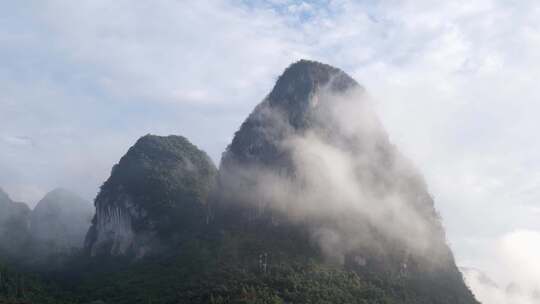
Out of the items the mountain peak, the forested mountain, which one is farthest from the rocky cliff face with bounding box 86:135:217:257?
the mountain peak

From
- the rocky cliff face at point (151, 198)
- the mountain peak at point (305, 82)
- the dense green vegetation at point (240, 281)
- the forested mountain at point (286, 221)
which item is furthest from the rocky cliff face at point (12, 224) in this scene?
the mountain peak at point (305, 82)

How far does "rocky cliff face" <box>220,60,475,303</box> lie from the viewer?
109 metres

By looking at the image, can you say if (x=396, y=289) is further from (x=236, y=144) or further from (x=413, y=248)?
(x=236, y=144)

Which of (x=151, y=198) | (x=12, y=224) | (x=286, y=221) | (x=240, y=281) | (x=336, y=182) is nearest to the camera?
(x=240, y=281)

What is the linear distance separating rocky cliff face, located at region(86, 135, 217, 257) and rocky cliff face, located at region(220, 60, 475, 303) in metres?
15.2

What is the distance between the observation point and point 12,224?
180 m

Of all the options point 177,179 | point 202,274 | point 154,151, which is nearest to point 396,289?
point 202,274

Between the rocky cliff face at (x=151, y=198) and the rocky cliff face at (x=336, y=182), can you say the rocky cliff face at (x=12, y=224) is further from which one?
the rocky cliff face at (x=336, y=182)

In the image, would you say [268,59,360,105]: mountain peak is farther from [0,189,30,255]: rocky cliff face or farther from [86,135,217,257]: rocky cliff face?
[0,189,30,255]: rocky cliff face

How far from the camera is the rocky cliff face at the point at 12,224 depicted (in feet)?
554

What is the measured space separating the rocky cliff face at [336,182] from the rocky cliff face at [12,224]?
72459mm

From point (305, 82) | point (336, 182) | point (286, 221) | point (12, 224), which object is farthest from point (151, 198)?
point (12, 224)

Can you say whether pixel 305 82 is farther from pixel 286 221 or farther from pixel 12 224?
pixel 12 224

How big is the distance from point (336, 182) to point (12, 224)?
10456cm
